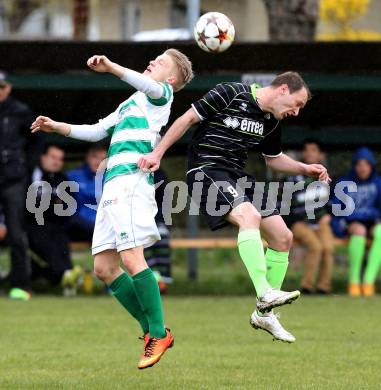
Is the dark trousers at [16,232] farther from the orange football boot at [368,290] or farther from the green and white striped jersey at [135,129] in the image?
the green and white striped jersey at [135,129]

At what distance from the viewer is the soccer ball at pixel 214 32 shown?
851 centimetres

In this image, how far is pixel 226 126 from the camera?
23.2 ft

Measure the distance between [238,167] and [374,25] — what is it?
18195 millimetres

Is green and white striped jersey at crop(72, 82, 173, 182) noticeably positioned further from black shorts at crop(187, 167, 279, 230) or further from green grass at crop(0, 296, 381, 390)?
green grass at crop(0, 296, 381, 390)

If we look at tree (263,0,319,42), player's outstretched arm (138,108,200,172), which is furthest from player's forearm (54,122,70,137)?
tree (263,0,319,42)

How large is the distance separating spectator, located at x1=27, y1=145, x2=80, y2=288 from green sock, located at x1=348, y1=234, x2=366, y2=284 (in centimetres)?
329

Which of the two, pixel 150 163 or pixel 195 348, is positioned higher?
pixel 150 163

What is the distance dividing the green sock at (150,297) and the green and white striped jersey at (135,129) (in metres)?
0.65

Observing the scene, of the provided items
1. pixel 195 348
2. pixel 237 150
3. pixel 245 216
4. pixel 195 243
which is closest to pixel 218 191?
pixel 245 216

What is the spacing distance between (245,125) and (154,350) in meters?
1.58

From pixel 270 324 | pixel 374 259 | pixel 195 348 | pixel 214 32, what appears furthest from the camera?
pixel 374 259

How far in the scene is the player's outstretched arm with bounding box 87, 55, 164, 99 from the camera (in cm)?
632

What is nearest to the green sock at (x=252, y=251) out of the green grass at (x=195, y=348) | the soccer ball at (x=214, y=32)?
the green grass at (x=195, y=348)

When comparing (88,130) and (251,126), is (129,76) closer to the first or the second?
(88,130)
